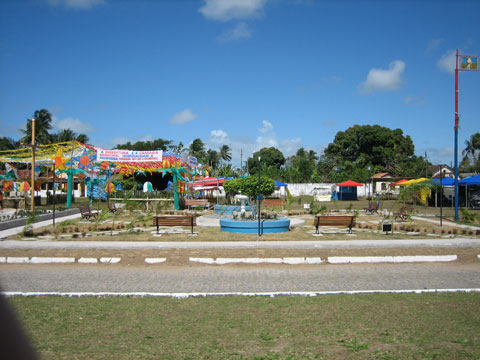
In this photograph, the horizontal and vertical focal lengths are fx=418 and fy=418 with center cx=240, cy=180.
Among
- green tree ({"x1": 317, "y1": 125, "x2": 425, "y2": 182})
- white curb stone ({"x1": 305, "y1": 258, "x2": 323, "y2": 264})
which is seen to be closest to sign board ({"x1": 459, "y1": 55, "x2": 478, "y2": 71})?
white curb stone ({"x1": 305, "y1": 258, "x2": 323, "y2": 264})

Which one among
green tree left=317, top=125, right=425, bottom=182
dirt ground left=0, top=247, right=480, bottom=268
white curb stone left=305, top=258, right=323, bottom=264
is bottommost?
white curb stone left=305, top=258, right=323, bottom=264

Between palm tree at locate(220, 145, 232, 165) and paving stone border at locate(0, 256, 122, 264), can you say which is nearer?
paving stone border at locate(0, 256, 122, 264)

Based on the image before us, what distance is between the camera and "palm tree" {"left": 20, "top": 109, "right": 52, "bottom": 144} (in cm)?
5584

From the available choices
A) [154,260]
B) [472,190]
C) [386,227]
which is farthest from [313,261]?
[472,190]

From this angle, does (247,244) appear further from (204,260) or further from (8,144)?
(8,144)

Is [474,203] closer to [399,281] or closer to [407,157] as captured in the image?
[399,281]

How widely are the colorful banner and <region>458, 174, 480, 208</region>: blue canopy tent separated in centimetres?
2216

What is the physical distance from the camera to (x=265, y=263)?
10914 mm

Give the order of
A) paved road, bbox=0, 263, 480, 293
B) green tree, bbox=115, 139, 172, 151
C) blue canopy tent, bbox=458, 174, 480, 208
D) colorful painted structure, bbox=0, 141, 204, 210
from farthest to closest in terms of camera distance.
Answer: green tree, bbox=115, 139, 172, 151
blue canopy tent, bbox=458, 174, 480, 208
colorful painted structure, bbox=0, 141, 204, 210
paved road, bbox=0, 263, 480, 293

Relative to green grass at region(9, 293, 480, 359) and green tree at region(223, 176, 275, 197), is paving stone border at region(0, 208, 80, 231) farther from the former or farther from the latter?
green grass at region(9, 293, 480, 359)

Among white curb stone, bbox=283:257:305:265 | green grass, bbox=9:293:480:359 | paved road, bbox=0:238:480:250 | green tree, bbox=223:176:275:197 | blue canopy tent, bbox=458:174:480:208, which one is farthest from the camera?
blue canopy tent, bbox=458:174:480:208

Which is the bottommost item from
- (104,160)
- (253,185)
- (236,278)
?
(236,278)

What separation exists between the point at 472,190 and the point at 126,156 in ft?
90.4

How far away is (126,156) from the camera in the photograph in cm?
2628
